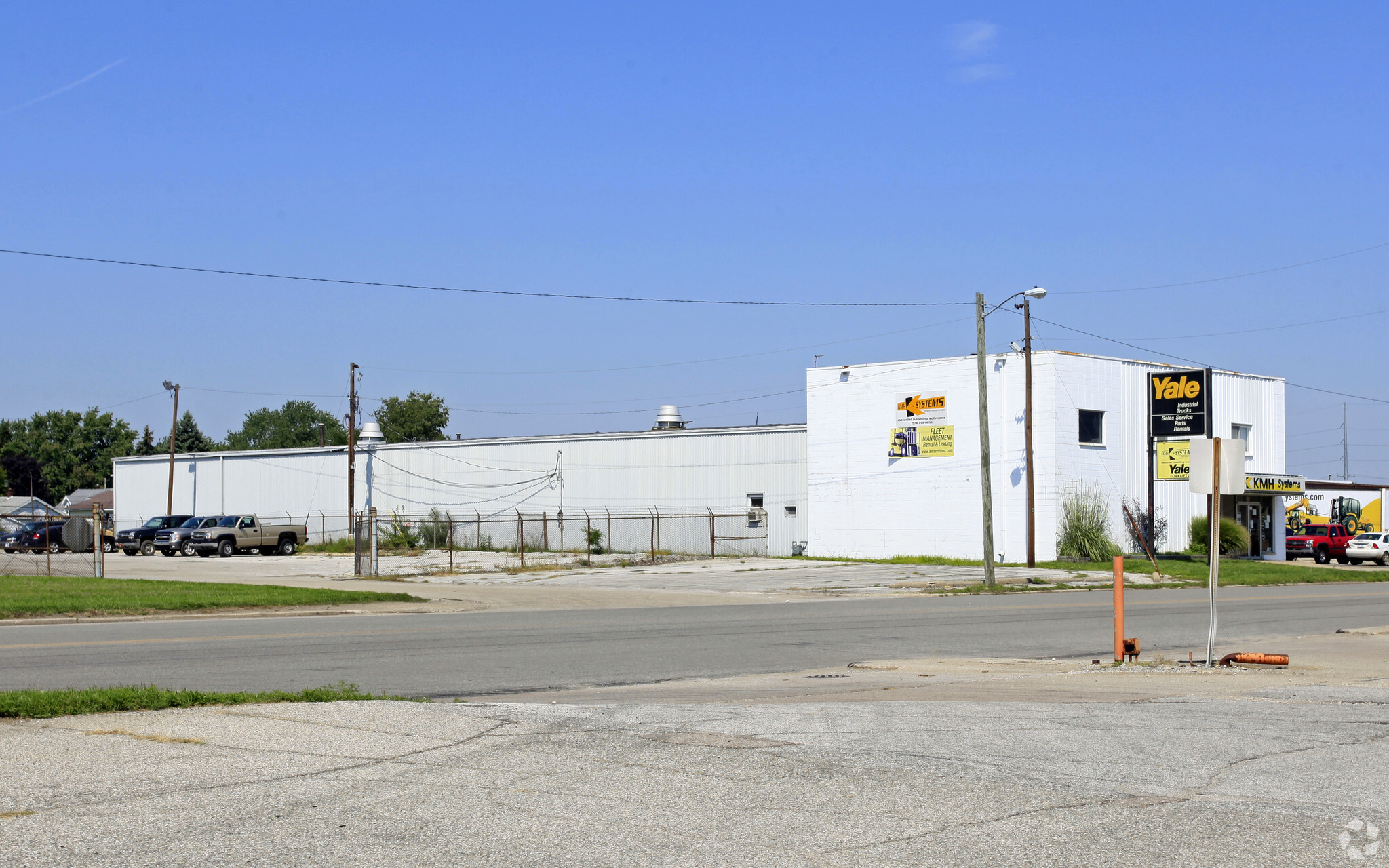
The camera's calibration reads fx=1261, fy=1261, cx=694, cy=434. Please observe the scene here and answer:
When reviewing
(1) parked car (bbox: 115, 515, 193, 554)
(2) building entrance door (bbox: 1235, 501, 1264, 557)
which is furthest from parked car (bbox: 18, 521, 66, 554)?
(2) building entrance door (bbox: 1235, 501, 1264, 557)

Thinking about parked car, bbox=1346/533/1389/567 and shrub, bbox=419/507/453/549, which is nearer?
parked car, bbox=1346/533/1389/567

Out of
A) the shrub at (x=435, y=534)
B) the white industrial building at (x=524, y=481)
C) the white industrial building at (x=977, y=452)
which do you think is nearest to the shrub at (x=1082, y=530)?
the white industrial building at (x=977, y=452)

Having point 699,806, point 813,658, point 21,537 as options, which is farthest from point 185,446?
point 699,806

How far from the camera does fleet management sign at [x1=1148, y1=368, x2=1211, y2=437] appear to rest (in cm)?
4616

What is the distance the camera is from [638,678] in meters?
13.7

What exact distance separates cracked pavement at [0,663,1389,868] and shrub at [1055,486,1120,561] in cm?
3745

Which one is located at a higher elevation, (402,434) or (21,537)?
(402,434)

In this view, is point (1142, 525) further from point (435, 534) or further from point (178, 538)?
point (178, 538)

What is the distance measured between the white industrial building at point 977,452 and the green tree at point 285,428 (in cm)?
11668

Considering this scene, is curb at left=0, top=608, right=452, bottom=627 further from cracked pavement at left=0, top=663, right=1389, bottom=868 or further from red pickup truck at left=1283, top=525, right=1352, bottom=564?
red pickup truck at left=1283, top=525, right=1352, bottom=564

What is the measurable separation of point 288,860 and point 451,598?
23609 mm

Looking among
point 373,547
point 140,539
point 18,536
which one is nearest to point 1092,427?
point 373,547

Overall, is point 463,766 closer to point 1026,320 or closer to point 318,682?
point 318,682

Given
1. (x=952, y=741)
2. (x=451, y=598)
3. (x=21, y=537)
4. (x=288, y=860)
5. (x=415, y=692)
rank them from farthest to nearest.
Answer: (x=21, y=537) → (x=451, y=598) → (x=415, y=692) → (x=952, y=741) → (x=288, y=860)
